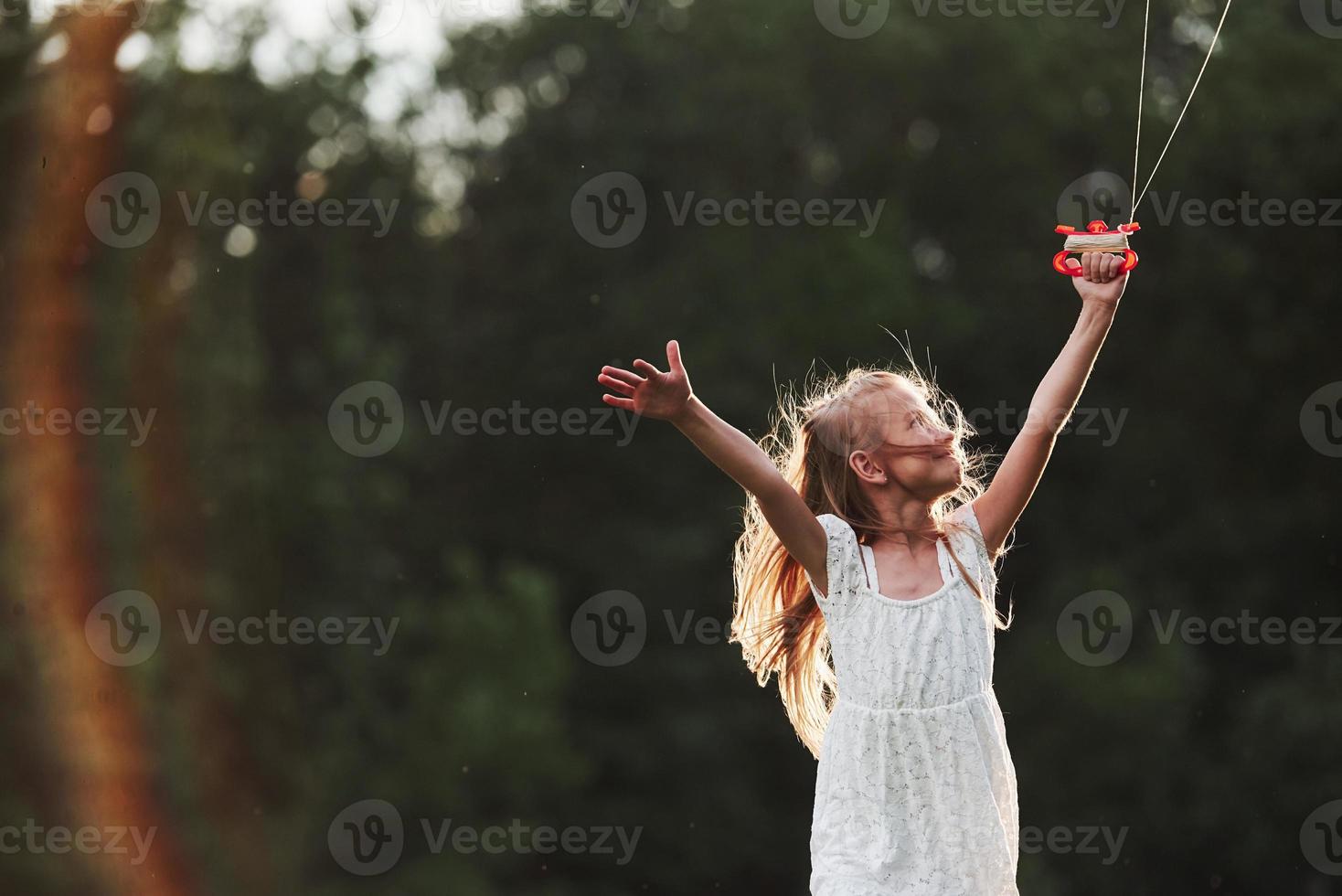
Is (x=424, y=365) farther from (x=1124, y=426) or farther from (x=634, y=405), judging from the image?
(x=634, y=405)

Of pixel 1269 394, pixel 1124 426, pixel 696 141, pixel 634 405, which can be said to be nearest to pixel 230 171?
pixel 696 141

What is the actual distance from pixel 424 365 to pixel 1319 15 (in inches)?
272

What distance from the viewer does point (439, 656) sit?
10891mm

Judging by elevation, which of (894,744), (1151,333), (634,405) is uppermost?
(1151,333)
